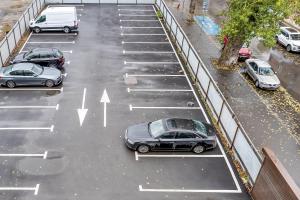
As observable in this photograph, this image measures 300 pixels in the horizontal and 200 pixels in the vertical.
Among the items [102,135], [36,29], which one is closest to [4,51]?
[36,29]

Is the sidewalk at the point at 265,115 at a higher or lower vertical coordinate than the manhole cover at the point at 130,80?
lower

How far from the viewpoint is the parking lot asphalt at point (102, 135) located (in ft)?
48.1

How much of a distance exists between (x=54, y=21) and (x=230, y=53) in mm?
16003

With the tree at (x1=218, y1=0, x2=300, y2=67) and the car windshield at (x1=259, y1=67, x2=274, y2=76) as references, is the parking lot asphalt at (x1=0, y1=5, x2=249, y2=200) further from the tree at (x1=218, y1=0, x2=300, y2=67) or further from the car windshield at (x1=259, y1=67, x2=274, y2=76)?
the car windshield at (x1=259, y1=67, x2=274, y2=76)

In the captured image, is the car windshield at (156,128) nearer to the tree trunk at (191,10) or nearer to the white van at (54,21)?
the white van at (54,21)

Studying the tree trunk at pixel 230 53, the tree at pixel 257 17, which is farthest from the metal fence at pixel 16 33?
the tree trunk at pixel 230 53

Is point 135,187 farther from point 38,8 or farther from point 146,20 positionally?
point 38,8

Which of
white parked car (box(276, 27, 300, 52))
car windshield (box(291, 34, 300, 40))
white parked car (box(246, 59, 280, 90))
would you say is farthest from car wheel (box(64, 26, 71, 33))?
car windshield (box(291, 34, 300, 40))

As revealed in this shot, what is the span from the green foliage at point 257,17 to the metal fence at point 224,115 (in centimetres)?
362

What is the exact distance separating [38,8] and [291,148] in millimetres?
28197

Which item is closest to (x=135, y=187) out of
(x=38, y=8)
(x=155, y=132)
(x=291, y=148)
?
(x=155, y=132)

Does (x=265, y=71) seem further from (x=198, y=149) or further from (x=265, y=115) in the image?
(x=198, y=149)

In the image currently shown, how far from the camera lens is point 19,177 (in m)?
14.8

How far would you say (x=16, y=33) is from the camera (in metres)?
27.2
